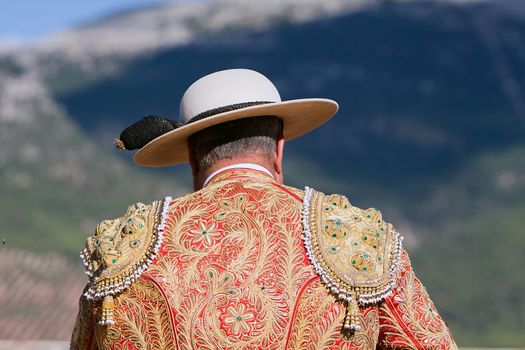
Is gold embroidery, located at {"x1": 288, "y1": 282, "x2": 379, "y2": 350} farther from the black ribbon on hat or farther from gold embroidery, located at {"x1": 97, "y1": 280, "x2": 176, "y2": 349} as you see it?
the black ribbon on hat

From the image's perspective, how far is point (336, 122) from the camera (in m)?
41.0

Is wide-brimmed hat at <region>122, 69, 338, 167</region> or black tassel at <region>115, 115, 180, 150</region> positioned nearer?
wide-brimmed hat at <region>122, 69, 338, 167</region>

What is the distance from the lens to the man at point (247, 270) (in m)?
2.29

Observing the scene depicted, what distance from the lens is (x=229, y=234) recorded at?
2.35 meters

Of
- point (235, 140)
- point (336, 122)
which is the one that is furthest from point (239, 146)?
point (336, 122)

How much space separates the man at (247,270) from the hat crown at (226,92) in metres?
0.01

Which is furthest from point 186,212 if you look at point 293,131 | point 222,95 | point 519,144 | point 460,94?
point 460,94

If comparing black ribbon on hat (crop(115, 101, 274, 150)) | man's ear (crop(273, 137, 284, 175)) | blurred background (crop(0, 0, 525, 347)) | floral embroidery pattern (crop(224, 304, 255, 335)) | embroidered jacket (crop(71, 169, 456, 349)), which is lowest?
floral embroidery pattern (crop(224, 304, 255, 335))

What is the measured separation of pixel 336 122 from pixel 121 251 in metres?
38.8

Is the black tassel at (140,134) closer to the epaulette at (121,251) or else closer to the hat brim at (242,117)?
the hat brim at (242,117)

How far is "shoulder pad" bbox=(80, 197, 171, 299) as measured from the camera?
234 cm

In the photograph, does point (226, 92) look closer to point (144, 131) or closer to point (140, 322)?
point (144, 131)

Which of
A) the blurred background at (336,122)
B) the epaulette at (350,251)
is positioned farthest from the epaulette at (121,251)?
the blurred background at (336,122)

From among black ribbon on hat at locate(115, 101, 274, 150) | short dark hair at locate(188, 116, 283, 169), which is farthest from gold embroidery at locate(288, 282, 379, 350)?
black ribbon on hat at locate(115, 101, 274, 150)
